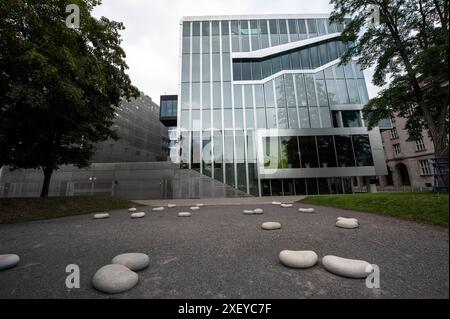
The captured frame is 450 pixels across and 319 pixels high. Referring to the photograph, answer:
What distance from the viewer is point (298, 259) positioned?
2678 mm

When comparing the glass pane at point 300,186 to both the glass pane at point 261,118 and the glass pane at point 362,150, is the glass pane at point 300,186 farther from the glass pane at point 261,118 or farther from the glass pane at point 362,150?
the glass pane at point 261,118

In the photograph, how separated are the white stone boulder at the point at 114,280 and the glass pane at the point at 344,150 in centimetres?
2391

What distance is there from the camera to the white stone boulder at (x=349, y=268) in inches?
89.2

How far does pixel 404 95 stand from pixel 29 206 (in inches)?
766

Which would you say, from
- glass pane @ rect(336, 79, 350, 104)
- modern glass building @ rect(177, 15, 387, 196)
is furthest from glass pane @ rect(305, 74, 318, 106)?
glass pane @ rect(336, 79, 350, 104)

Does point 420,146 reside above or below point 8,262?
above

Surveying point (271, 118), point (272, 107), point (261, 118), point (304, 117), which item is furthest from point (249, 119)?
point (304, 117)

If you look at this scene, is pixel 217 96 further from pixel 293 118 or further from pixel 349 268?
pixel 349 268

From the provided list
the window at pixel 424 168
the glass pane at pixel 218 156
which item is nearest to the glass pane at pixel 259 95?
the glass pane at pixel 218 156

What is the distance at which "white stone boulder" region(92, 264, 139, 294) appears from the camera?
2.09 meters

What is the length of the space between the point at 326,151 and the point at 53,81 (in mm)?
23967

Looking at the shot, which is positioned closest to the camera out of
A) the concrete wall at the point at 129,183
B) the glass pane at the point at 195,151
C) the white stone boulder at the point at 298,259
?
the white stone boulder at the point at 298,259

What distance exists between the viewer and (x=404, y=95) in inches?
365
